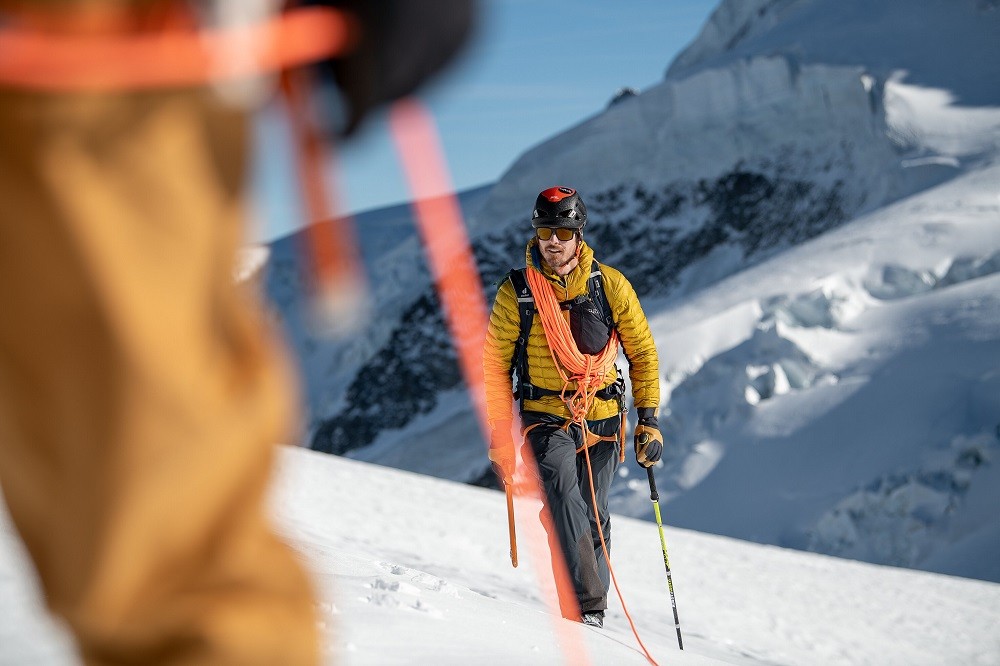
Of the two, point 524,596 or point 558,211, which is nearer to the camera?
point 558,211

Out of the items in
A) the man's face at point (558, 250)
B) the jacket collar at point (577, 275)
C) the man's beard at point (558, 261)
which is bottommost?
the jacket collar at point (577, 275)

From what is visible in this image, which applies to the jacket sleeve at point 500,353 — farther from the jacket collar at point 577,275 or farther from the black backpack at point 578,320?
the jacket collar at point 577,275

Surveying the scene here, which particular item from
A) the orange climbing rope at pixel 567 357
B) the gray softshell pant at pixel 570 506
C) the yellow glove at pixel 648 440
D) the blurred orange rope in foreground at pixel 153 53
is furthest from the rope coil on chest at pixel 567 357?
the blurred orange rope in foreground at pixel 153 53

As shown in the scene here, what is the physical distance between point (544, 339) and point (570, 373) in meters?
0.21

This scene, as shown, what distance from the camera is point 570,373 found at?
15.5 feet

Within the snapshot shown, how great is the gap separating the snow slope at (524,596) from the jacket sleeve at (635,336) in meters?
1.19

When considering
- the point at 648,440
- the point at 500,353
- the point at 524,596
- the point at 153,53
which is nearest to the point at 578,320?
the point at 500,353

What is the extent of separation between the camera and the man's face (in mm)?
4680

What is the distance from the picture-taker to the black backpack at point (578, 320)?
4.76 m

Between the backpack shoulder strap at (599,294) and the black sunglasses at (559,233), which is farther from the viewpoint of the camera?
the backpack shoulder strap at (599,294)

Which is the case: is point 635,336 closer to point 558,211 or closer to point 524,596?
point 558,211

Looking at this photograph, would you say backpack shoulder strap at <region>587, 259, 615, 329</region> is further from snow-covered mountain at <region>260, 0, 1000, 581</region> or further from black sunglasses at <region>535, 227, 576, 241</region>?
snow-covered mountain at <region>260, 0, 1000, 581</region>

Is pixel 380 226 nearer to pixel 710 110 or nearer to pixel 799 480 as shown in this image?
pixel 710 110

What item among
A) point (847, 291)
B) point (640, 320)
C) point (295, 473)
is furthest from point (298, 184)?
point (847, 291)
